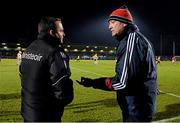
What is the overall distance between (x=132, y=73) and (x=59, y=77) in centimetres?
83

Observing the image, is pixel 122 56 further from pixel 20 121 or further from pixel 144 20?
pixel 144 20

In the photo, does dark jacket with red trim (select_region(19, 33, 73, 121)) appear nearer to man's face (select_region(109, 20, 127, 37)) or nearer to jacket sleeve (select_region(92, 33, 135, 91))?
jacket sleeve (select_region(92, 33, 135, 91))

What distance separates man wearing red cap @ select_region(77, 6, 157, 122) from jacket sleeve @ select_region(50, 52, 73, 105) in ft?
1.88

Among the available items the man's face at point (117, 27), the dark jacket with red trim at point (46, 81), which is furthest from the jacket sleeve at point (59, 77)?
the man's face at point (117, 27)

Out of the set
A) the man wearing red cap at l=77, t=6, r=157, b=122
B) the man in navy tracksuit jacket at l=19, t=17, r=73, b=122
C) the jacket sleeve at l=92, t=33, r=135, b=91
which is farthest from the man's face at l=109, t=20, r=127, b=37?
the man in navy tracksuit jacket at l=19, t=17, r=73, b=122

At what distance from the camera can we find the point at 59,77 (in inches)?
165

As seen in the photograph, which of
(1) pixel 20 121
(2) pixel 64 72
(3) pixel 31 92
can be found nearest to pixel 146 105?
(2) pixel 64 72

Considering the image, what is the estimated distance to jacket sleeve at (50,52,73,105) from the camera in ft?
13.7

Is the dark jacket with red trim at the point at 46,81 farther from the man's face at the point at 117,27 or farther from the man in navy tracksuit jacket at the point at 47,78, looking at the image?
the man's face at the point at 117,27

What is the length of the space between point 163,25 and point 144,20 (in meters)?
5.49

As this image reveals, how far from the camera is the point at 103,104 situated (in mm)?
12344

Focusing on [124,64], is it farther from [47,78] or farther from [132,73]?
[47,78]

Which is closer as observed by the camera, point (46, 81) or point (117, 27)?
point (46, 81)

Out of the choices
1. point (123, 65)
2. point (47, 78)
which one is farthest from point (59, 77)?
point (123, 65)
